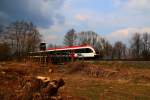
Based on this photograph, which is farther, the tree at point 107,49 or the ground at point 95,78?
the tree at point 107,49

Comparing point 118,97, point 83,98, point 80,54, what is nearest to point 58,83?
point 83,98

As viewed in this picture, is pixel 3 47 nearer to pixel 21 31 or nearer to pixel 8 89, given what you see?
pixel 21 31

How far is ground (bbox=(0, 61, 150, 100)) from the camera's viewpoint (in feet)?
51.4

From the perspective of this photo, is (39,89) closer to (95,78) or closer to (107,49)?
(95,78)

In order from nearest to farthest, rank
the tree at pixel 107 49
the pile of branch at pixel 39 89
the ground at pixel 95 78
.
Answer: the pile of branch at pixel 39 89, the ground at pixel 95 78, the tree at pixel 107 49

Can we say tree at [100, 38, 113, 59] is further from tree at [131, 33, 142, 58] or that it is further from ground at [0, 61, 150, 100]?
ground at [0, 61, 150, 100]

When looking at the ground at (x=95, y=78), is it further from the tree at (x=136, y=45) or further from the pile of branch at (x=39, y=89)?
the tree at (x=136, y=45)

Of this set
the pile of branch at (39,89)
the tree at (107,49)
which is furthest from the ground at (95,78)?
the tree at (107,49)

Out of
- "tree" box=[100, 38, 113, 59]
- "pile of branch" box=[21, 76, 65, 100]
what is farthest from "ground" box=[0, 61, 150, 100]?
"tree" box=[100, 38, 113, 59]

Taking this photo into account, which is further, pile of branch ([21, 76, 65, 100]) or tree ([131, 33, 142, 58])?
tree ([131, 33, 142, 58])

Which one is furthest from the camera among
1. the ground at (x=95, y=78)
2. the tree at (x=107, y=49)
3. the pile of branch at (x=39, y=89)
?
the tree at (x=107, y=49)

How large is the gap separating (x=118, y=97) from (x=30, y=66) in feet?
33.8

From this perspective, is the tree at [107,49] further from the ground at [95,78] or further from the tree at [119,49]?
the ground at [95,78]

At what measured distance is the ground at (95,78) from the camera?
51.4 ft
